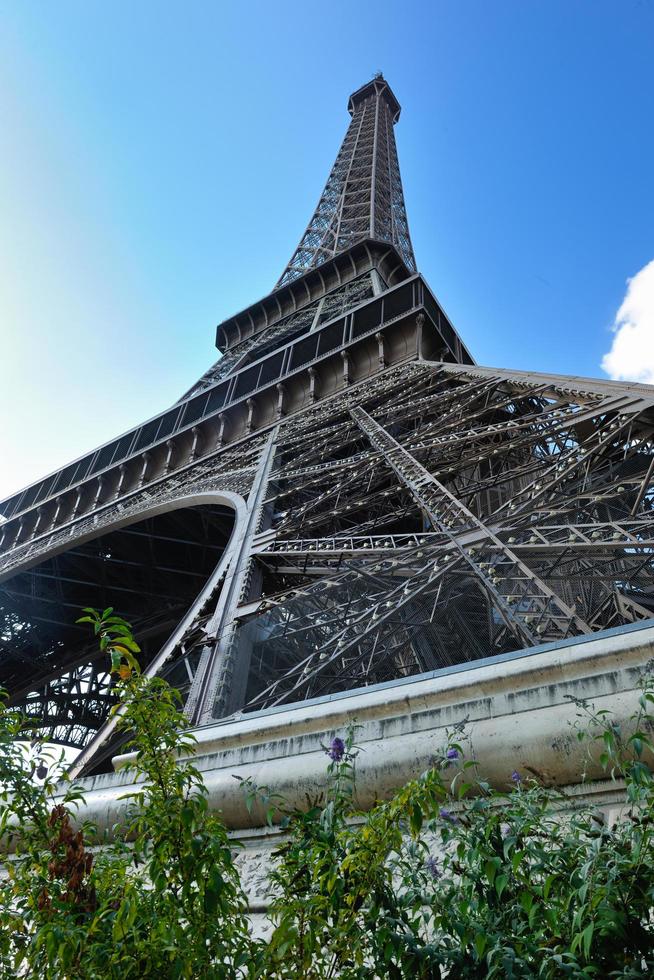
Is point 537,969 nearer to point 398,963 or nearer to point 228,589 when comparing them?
point 398,963

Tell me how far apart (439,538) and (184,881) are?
5.48 metres

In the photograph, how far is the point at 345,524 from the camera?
1592 centimetres

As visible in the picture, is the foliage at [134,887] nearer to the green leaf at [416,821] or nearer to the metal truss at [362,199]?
the green leaf at [416,821]

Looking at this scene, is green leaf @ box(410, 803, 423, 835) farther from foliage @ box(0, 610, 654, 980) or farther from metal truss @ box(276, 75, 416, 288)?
metal truss @ box(276, 75, 416, 288)

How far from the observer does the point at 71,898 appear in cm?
226

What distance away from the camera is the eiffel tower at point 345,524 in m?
6.64

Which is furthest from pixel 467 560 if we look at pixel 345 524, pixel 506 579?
pixel 345 524

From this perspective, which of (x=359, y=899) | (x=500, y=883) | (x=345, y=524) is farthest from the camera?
(x=345, y=524)

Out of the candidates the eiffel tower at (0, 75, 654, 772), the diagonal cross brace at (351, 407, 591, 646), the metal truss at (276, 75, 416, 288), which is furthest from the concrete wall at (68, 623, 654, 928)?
the metal truss at (276, 75, 416, 288)

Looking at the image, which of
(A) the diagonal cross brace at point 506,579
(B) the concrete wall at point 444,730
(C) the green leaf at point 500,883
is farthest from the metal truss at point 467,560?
(C) the green leaf at point 500,883

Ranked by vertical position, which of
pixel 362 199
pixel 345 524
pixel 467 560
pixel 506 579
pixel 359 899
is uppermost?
pixel 362 199

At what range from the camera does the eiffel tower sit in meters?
6.64

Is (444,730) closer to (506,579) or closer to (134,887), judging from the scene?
(134,887)

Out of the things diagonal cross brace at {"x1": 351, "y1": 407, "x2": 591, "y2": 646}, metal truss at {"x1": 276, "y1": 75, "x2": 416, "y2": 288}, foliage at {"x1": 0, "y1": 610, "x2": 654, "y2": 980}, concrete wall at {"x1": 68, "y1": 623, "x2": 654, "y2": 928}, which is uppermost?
metal truss at {"x1": 276, "y1": 75, "x2": 416, "y2": 288}
